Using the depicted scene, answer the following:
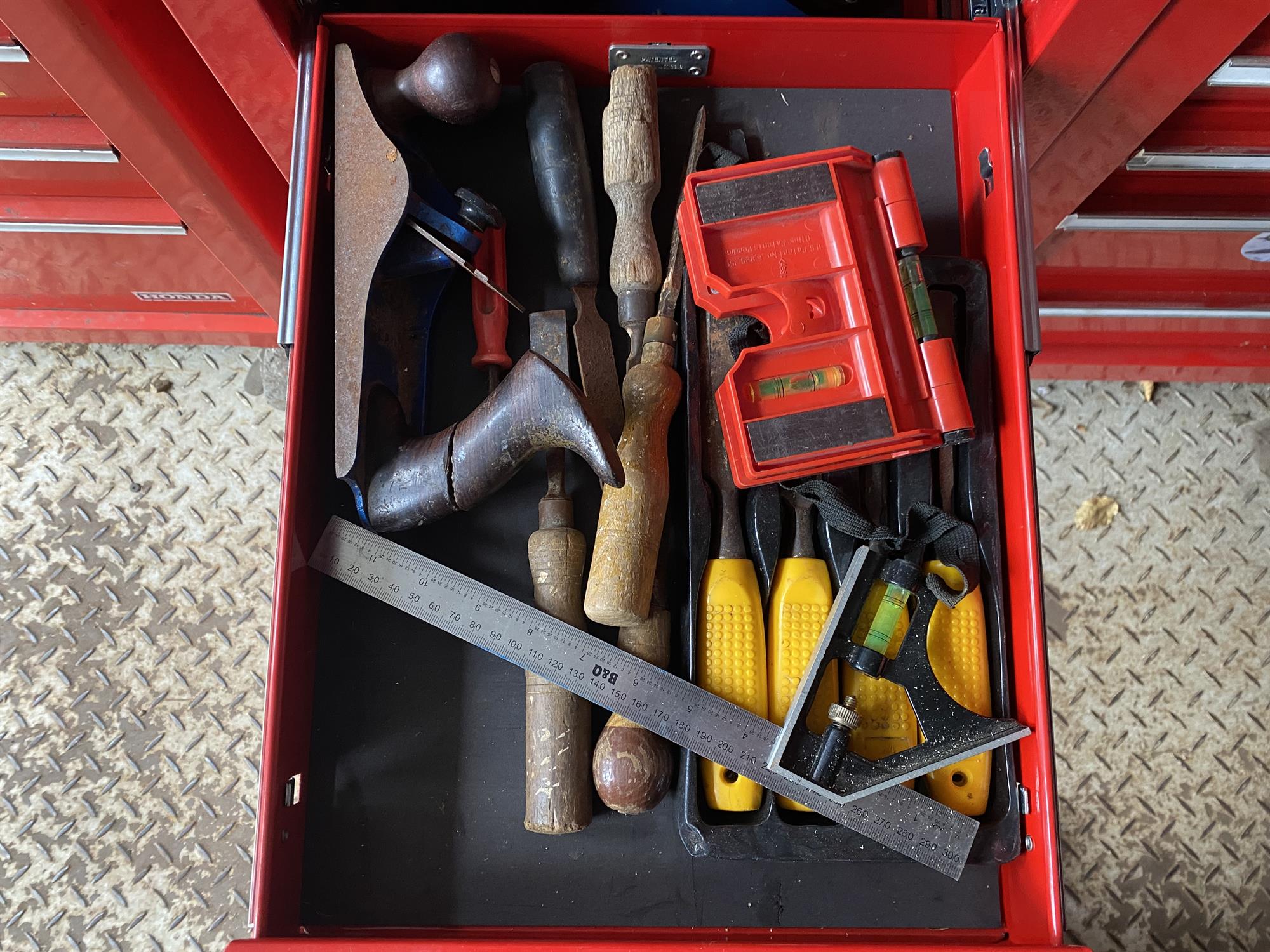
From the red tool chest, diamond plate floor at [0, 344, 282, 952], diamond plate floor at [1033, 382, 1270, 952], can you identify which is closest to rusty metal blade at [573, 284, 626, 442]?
the red tool chest

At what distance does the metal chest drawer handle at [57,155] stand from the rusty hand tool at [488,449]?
1.36ft

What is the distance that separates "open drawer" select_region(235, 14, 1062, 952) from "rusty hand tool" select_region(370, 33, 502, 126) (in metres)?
0.04

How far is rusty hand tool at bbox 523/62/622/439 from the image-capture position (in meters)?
0.77

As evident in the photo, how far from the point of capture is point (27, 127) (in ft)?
2.70

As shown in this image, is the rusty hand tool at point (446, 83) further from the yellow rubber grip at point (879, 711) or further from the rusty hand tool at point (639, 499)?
the yellow rubber grip at point (879, 711)

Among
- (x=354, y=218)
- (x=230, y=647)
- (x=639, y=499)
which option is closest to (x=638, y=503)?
(x=639, y=499)

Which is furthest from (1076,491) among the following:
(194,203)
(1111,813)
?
(194,203)

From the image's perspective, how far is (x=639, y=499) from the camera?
2.27 ft

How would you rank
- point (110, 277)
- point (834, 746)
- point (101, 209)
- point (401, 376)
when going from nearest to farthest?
point (834, 746)
point (401, 376)
point (101, 209)
point (110, 277)

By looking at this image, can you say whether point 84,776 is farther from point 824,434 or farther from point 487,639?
point 824,434

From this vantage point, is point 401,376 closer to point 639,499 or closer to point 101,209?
point 639,499

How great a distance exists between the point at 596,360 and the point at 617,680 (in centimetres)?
28

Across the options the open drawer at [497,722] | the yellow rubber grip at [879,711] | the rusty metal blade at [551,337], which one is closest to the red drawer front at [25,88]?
the open drawer at [497,722]

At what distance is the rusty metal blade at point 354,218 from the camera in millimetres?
681
